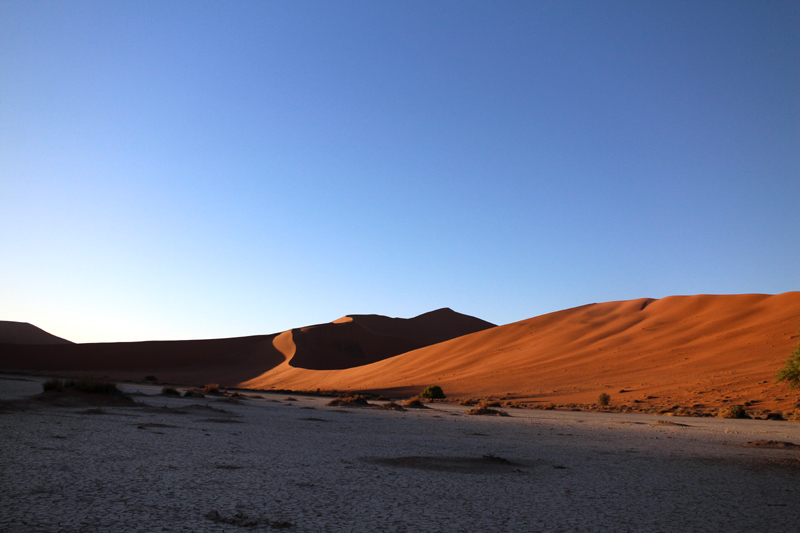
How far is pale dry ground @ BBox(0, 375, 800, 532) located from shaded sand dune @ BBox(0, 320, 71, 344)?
10642 centimetres

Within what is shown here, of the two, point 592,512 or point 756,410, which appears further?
point 756,410

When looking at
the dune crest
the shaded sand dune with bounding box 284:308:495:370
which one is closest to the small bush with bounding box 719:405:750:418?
the shaded sand dune with bounding box 284:308:495:370

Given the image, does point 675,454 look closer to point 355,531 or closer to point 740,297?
point 355,531

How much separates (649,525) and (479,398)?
24.4 metres

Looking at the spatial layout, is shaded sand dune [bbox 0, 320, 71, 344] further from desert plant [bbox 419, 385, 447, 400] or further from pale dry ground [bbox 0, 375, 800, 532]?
pale dry ground [bbox 0, 375, 800, 532]

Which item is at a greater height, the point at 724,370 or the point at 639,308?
A: the point at 639,308

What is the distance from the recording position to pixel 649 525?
4.25 meters

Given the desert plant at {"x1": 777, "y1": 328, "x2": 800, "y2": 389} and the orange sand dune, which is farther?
the orange sand dune

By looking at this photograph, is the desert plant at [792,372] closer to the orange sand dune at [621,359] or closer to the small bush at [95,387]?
the orange sand dune at [621,359]

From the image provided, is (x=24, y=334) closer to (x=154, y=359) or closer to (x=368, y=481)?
(x=154, y=359)

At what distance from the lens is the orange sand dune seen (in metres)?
23.9

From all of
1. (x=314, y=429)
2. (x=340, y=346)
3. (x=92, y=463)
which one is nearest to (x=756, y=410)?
(x=314, y=429)

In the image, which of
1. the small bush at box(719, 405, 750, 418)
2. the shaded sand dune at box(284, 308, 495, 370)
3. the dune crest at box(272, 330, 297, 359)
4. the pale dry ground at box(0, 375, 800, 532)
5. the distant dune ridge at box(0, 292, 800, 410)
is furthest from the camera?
the shaded sand dune at box(284, 308, 495, 370)

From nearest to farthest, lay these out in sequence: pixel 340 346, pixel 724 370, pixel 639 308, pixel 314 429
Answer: pixel 314 429, pixel 724 370, pixel 639 308, pixel 340 346
